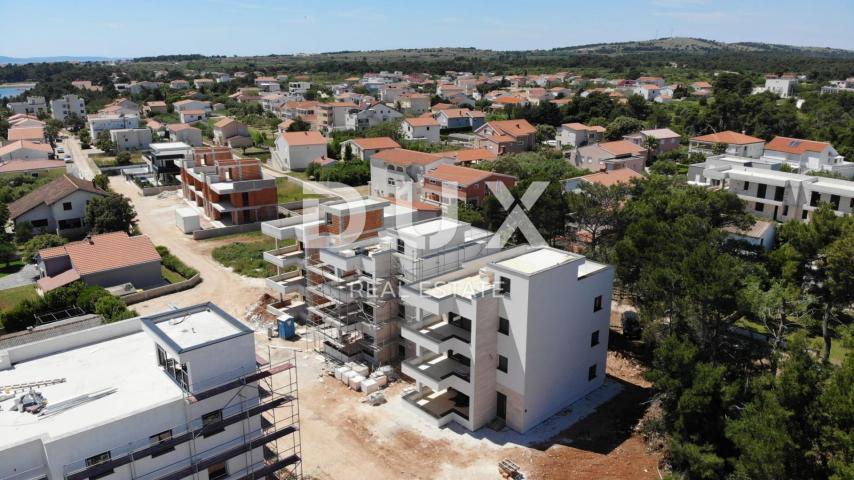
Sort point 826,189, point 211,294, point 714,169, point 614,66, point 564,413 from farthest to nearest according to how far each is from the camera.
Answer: point 614,66, point 714,169, point 826,189, point 211,294, point 564,413

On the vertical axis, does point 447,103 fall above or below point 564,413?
above

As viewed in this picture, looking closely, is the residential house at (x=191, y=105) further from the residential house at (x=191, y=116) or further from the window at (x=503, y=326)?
the window at (x=503, y=326)

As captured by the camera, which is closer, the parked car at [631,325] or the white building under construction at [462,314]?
the white building under construction at [462,314]

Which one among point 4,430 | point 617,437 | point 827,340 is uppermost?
point 4,430

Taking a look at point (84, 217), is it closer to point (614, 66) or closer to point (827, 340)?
point (827, 340)

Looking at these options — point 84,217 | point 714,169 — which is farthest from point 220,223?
point 714,169

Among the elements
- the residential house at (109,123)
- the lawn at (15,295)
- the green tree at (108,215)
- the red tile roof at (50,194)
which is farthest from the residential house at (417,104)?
the lawn at (15,295)

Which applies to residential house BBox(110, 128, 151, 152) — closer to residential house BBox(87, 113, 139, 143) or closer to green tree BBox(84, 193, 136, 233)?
residential house BBox(87, 113, 139, 143)

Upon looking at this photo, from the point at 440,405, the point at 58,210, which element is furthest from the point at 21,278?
the point at 440,405
